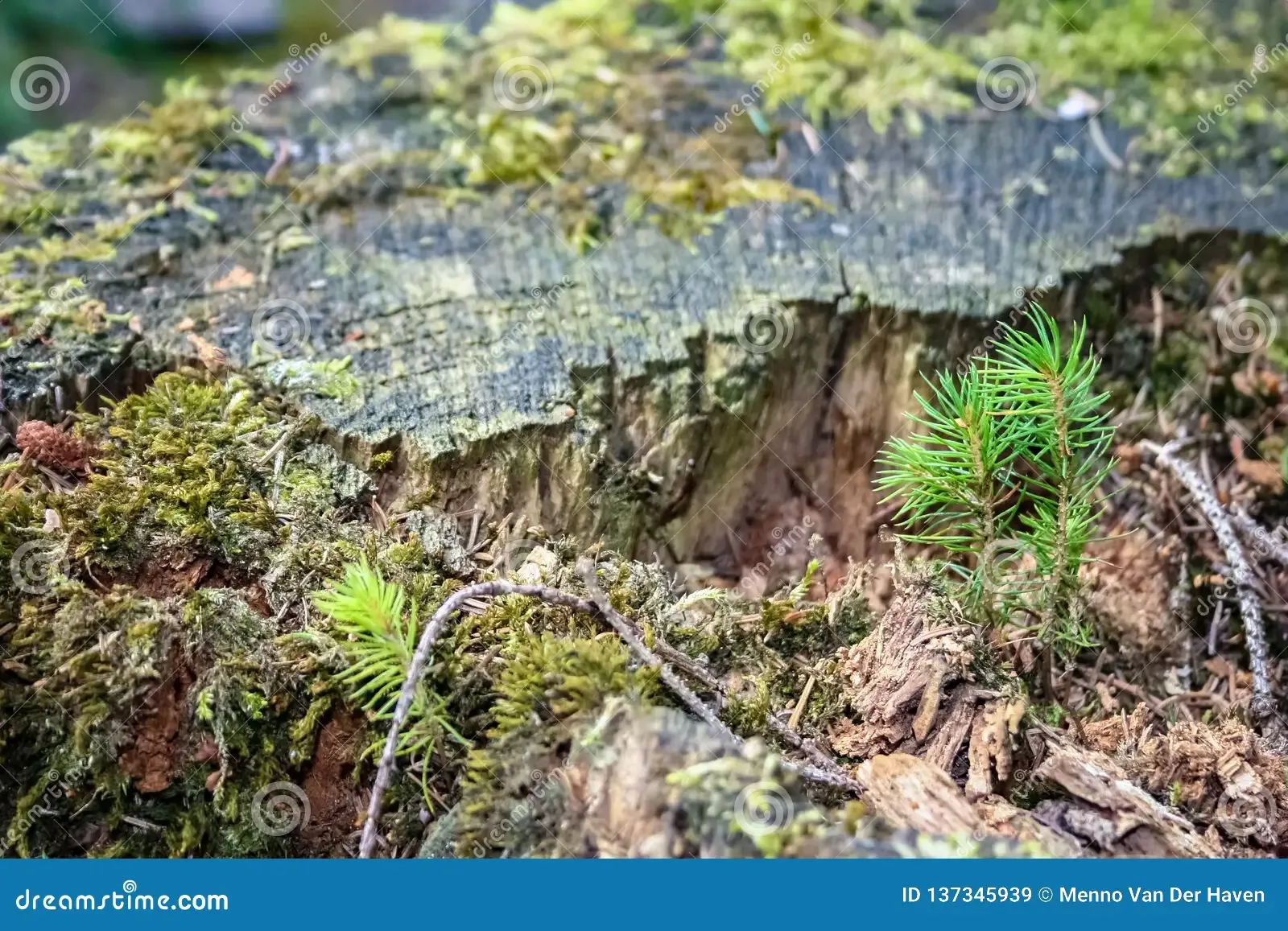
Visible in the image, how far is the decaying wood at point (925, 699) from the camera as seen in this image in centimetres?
163

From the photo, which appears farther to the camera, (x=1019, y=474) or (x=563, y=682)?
(x=1019, y=474)

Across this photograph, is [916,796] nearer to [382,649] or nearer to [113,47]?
[382,649]

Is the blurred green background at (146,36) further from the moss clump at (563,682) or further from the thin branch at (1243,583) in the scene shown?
the thin branch at (1243,583)

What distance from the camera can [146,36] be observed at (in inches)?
142

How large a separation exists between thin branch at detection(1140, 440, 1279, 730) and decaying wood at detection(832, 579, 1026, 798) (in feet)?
2.07

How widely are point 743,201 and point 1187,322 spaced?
1333 mm

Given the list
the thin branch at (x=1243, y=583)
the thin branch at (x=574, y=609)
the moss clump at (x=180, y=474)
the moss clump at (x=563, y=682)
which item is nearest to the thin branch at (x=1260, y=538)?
the thin branch at (x=1243, y=583)

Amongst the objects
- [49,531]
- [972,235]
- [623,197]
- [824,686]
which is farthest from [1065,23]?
[49,531]

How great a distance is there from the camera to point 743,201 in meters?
2.71

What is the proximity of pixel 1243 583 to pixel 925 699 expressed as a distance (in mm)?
954

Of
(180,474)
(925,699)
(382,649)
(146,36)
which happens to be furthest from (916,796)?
(146,36)

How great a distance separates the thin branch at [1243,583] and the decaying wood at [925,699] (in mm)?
631

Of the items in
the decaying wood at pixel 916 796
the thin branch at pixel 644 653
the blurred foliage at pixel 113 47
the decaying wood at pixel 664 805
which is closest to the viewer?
the decaying wood at pixel 664 805

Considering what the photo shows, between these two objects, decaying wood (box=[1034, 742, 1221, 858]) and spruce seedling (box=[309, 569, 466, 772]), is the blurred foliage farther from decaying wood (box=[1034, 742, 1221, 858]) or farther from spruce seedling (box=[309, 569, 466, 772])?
decaying wood (box=[1034, 742, 1221, 858])
